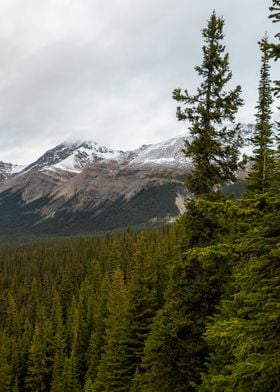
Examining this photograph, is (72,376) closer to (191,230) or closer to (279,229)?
(191,230)

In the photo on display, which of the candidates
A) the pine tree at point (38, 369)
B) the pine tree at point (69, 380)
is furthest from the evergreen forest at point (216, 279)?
the pine tree at point (38, 369)

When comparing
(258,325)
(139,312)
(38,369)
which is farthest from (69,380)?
(258,325)

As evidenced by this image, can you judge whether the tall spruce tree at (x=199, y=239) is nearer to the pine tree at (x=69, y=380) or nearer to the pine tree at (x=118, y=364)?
the pine tree at (x=118, y=364)

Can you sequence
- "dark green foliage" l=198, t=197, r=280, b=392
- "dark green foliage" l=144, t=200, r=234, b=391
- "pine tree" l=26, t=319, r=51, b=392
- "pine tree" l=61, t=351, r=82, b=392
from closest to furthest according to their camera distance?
"dark green foliage" l=198, t=197, r=280, b=392, "dark green foliage" l=144, t=200, r=234, b=391, "pine tree" l=61, t=351, r=82, b=392, "pine tree" l=26, t=319, r=51, b=392

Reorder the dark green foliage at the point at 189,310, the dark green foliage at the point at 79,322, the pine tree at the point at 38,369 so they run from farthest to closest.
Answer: the pine tree at the point at 38,369 < the dark green foliage at the point at 79,322 < the dark green foliage at the point at 189,310

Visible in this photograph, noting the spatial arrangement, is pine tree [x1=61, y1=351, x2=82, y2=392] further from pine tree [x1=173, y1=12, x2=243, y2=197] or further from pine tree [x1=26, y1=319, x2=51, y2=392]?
pine tree [x1=173, y1=12, x2=243, y2=197]

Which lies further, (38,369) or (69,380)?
(38,369)

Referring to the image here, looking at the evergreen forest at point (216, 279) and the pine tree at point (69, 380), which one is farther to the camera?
the pine tree at point (69, 380)

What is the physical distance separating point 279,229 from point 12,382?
211 ft

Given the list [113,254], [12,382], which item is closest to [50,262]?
[113,254]

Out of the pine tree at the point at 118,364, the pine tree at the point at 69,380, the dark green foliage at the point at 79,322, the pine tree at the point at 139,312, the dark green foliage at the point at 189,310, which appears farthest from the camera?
the pine tree at the point at 69,380

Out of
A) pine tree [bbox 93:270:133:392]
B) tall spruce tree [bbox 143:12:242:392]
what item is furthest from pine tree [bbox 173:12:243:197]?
pine tree [bbox 93:270:133:392]

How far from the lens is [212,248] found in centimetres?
952

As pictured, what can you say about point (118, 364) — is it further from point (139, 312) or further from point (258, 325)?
point (258, 325)
